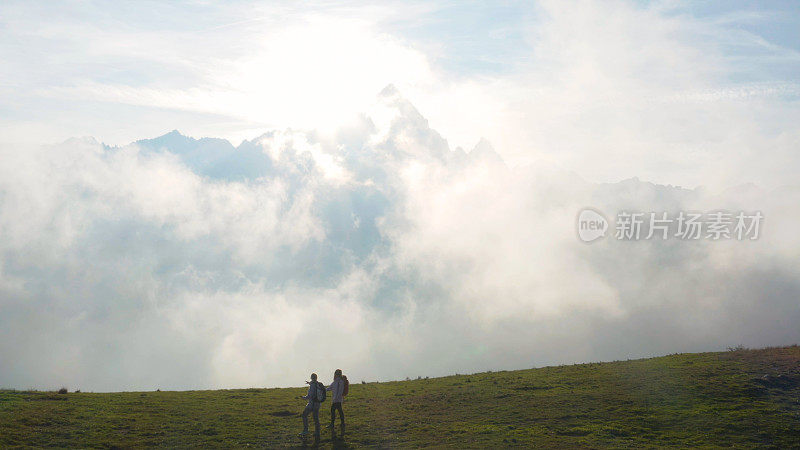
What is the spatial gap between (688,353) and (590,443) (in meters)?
24.4

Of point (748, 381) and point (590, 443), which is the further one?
point (748, 381)

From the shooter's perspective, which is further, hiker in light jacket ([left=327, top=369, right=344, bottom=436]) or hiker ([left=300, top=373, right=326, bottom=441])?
hiker in light jacket ([left=327, top=369, right=344, bottom=436])

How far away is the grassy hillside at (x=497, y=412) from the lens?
29875 mm

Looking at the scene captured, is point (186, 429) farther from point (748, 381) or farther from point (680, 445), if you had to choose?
point (748, 381)

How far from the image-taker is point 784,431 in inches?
1153

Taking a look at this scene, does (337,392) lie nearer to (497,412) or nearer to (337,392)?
(337,392)

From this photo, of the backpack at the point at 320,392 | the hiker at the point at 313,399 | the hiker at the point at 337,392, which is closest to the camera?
the hiker at the point at 313,399

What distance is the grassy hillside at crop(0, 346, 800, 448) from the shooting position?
1176 inches

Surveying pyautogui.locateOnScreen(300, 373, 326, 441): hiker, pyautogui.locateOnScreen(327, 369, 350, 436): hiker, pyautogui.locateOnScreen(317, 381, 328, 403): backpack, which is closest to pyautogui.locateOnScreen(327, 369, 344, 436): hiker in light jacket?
pyautogui.locateOnScreen(327, 369, 350, 436): hiker

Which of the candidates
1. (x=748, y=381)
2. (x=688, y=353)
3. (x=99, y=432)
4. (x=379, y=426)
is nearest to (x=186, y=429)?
(x=99, y=432)

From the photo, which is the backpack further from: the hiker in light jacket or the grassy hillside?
the grassy hillside

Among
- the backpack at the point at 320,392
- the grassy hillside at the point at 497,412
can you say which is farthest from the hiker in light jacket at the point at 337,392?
the grassy hillside at the point at 497,412

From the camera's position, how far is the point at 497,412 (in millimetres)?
35688

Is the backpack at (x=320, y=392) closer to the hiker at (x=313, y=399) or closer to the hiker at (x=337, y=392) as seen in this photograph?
the hiker at (x=313, y=399)
